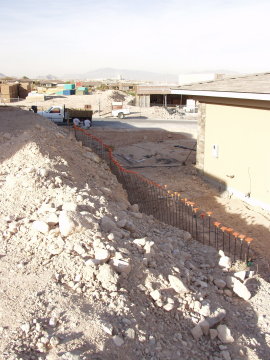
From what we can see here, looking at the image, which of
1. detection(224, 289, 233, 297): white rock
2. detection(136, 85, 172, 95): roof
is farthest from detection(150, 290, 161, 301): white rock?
detection(136, 85, 172, 95): roof

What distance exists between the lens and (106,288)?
5012 mm

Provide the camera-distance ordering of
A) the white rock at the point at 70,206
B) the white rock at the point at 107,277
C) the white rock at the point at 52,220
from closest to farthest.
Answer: the white rock at the point at 107,277
the white rock at the point at 52,220
the white rock at the point at 70,206

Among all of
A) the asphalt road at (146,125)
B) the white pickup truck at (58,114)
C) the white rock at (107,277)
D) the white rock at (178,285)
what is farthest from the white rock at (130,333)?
the white pickup truck at (58,114)

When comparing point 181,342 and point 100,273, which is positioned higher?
point 100,273

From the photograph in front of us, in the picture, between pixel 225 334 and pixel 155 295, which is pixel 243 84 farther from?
pixel 225 334

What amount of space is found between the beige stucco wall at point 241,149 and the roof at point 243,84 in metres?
0.68

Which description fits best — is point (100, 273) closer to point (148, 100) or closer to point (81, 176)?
point (81, 176)

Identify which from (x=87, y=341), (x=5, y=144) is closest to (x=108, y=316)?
(x=87, y=341)

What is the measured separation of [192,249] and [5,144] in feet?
19.6

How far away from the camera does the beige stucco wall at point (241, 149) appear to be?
11.7 meters

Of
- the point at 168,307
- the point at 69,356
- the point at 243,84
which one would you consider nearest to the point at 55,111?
the point at 243,84

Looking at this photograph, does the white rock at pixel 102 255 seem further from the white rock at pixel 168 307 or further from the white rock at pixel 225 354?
the white rock at pixel 225 354

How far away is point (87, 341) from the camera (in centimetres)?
410

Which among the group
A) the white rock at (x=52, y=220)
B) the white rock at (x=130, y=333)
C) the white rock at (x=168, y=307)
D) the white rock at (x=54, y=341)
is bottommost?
the white rock at (x=168, y=307)
